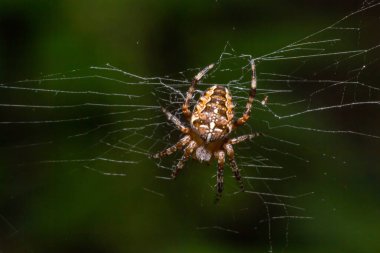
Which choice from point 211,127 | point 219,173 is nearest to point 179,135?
point 219,173

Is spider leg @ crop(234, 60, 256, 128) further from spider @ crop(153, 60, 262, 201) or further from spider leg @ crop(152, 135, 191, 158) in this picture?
spider leg @ crop(152, 135, 191, 158)

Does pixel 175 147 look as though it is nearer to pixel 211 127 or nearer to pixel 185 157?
pixel 185 157

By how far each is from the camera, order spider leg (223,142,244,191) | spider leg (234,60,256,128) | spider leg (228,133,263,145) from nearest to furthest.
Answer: spider leg (234,60,256,128), spider leg (228,133,263,145), spider leg (223,142,244,191)

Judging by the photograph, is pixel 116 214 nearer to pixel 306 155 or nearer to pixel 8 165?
pixel 8 165

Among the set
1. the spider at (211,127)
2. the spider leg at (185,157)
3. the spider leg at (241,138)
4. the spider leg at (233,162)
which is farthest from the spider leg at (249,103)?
the spider leg at (185,157)

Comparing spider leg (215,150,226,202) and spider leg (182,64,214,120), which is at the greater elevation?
spider leg (182,64,214,120)

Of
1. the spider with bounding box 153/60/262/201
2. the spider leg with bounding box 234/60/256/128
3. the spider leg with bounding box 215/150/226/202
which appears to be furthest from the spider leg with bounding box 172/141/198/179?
the spider leg with bounding box 234/60/256/128

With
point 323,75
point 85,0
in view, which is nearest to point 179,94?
point 85,0

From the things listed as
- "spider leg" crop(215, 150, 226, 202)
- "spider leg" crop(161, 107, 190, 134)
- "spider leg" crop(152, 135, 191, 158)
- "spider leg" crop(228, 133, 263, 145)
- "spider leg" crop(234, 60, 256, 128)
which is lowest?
"spider leg" crop(215, 150, 226, 202)
